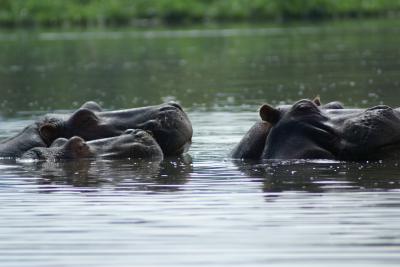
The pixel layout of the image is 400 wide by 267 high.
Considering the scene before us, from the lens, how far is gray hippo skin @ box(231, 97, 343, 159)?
12.4 m

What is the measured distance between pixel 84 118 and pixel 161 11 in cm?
4390

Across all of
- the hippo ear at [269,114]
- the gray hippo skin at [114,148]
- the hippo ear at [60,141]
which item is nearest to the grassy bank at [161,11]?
→ the hippo ear at [60,141]

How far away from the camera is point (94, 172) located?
39.6 ft

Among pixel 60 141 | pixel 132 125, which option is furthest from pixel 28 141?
pixel 132 125

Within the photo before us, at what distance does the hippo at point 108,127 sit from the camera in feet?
42.0

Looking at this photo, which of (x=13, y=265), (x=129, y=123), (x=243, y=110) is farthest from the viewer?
(x=243, y=110)

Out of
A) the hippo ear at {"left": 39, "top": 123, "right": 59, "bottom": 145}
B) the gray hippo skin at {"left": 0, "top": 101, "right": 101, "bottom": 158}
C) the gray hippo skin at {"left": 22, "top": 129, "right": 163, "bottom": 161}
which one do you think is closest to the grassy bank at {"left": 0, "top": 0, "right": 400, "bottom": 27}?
the gray hippo skin at {"left": 0, "top": 101, "right": 101, "bottom": 158}

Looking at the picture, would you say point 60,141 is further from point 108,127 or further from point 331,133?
point 331,133

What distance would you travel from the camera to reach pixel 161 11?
56.8 metres

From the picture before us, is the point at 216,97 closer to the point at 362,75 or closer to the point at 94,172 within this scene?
the point at 362,75

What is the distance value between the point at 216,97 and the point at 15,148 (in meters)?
7.80

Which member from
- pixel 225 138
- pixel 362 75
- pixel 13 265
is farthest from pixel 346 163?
pixel 362 75

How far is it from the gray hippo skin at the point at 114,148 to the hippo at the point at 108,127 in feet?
0.41

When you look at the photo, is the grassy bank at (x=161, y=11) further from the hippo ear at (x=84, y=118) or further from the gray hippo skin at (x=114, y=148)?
the gray hippo skin at (x=114, y=148)
